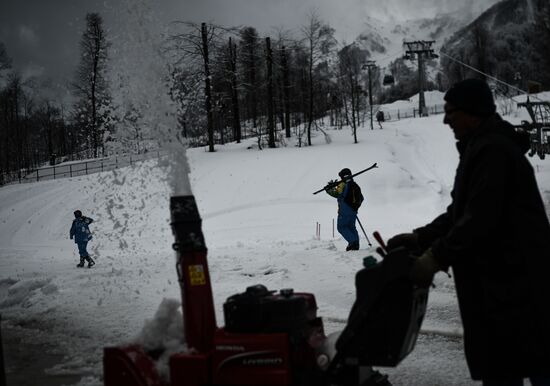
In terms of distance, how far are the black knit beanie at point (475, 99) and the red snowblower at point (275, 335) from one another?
0.84 m

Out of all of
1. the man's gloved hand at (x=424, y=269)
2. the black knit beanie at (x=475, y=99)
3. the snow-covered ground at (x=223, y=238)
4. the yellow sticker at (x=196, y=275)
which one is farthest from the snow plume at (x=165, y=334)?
the black knit beanie at (x=475, y=99)

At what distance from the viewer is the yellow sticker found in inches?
133

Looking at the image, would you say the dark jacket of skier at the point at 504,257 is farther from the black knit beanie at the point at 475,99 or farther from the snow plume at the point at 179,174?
the snow plume at the point at 179,174

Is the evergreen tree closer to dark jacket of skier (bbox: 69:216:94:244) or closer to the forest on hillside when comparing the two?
the forest on hillside

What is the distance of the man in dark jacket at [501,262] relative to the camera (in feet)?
8.00

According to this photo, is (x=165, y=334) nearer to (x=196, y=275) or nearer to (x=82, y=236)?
(x=196, y=275)

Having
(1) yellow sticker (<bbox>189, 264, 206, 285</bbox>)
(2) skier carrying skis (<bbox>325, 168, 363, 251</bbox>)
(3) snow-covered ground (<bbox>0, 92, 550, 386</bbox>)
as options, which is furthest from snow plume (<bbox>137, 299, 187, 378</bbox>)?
(2) skier carrying skis (<bbox>325, 168, 363, 251</bbox>)

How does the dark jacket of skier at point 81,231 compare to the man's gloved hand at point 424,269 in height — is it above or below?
below

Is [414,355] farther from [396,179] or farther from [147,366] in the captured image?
[396,179]

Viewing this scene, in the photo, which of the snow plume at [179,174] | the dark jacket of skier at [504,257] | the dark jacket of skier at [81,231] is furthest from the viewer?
the dark jacket of skier at [81,231]

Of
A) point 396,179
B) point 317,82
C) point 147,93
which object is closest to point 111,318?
point 147,93

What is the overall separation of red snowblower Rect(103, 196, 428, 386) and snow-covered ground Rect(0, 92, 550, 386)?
518 mm

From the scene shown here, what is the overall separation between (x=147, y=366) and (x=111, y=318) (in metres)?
4.35

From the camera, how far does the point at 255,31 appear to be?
188ft
